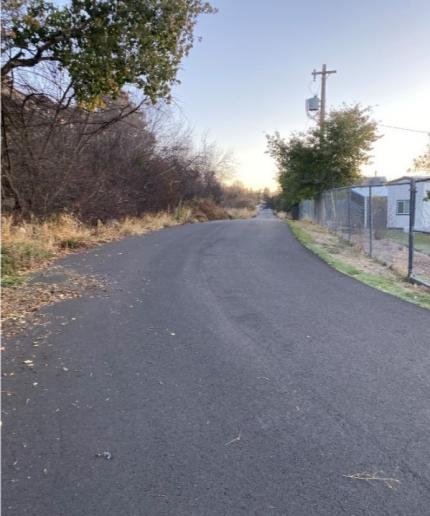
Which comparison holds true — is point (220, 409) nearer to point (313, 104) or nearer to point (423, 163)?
point (313, 104)

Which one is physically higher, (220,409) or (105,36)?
(105,36)

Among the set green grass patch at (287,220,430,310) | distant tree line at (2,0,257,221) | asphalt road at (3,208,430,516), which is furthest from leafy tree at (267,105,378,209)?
asphalt road at (3,208,430,516)

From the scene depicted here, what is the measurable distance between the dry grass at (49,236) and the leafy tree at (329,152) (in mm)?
7989

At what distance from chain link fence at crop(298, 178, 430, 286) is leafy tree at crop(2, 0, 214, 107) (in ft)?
16.7

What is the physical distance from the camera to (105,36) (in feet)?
26.2

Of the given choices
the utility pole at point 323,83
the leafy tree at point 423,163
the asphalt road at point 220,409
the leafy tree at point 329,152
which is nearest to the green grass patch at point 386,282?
the asphalt road at point 220,409

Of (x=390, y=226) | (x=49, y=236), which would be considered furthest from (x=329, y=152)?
(x=49, y=236)

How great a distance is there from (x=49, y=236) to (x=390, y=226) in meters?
9.76

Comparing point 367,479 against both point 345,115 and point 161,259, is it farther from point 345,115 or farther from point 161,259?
point 345,115

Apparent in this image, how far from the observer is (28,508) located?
234cm

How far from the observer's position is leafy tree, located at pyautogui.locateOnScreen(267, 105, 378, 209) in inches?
862

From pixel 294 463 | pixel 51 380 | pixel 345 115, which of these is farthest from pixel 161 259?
pixel 345 115

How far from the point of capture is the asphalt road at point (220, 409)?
2438 mm

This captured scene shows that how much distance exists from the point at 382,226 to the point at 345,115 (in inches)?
410
